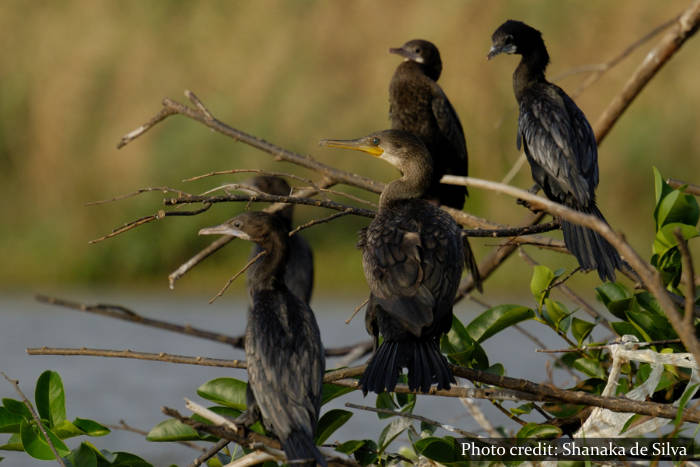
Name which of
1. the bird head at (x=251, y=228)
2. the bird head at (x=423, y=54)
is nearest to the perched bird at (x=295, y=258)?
the bird head at (x=423, y=54)

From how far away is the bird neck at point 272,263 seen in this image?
2.55 m

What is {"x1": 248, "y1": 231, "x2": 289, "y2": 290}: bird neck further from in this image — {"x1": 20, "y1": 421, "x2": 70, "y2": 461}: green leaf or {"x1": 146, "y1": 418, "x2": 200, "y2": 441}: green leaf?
{"x1": 20, "y1": 421, "x2": 70, "y2": 461}: green leaf

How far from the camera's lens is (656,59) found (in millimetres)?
2691

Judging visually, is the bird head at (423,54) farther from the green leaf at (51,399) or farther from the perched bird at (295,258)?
the green leaf at (51,399)

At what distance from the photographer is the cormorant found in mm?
2041

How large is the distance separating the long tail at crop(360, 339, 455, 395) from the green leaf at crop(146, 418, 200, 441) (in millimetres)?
445

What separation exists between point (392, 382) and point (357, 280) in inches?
270

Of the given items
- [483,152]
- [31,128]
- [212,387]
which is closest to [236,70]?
[31,128]

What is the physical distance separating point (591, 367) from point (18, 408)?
1.37 metres

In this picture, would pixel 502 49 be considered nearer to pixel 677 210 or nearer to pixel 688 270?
pixel 677 210

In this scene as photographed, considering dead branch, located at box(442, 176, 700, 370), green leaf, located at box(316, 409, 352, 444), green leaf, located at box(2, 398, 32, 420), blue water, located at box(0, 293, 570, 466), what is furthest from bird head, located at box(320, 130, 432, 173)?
blue water, located at box(0, 293, 570, 466)

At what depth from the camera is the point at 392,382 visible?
199cm

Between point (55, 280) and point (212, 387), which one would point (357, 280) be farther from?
point (212, 387)

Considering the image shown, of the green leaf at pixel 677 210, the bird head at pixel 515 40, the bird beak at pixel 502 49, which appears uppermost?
the bird head at pixel 515 40
